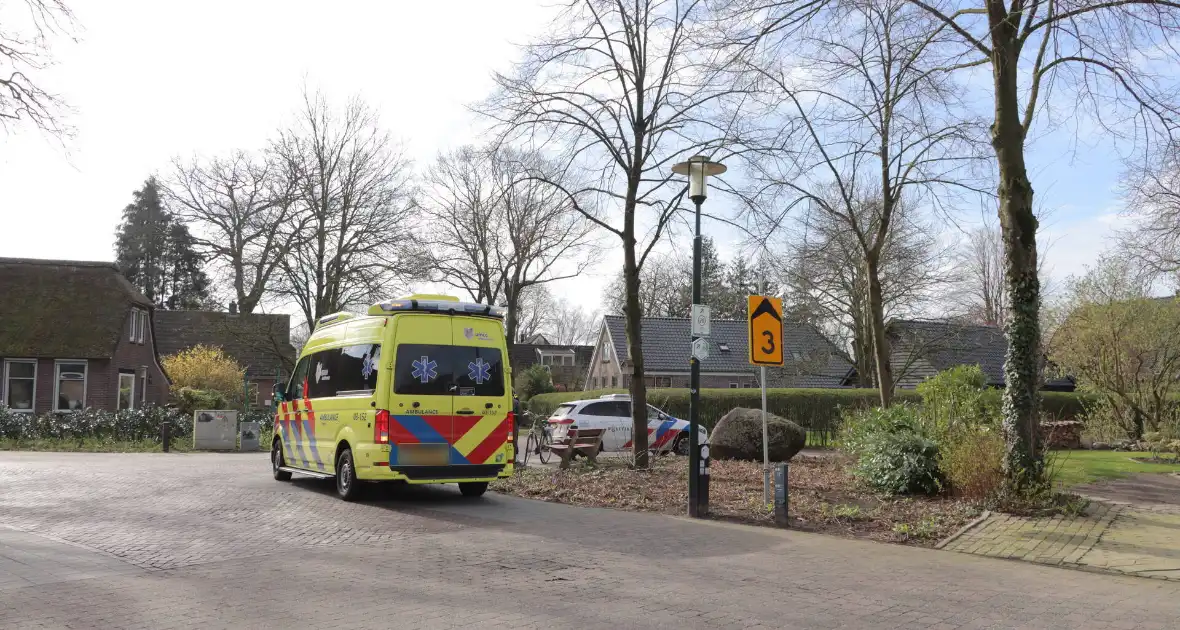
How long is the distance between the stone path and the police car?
34.5 feet

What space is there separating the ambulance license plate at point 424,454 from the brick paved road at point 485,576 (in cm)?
60

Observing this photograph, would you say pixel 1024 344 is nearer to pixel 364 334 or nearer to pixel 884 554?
pixel 884 554

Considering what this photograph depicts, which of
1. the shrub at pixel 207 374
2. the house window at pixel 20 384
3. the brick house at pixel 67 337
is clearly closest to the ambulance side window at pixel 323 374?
the brick house at pixel 67 337

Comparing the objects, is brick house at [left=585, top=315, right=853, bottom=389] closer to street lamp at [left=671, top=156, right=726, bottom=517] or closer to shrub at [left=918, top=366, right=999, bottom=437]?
shrub at [left=918, top=366, right=999, bottom=437]

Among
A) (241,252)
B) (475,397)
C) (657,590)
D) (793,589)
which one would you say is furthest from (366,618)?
(241,252)

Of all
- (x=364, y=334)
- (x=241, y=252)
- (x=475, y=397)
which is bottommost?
(x=475, y=397)

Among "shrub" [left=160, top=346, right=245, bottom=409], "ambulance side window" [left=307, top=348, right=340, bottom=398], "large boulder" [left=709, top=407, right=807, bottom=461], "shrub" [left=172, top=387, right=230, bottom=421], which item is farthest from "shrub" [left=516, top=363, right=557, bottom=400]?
"ambulance side window" [left=307, top=348, right=340, bottom=398]

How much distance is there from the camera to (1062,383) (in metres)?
49.5

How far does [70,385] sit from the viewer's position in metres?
32.2

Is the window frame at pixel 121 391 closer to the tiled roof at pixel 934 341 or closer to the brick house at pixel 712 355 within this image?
the brick house at pixel 712 355

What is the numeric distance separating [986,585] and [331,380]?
29.8 feet

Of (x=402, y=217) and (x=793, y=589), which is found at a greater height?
(x=402, y=217)

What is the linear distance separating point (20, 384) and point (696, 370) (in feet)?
99.3

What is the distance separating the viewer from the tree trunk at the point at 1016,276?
1043cm
